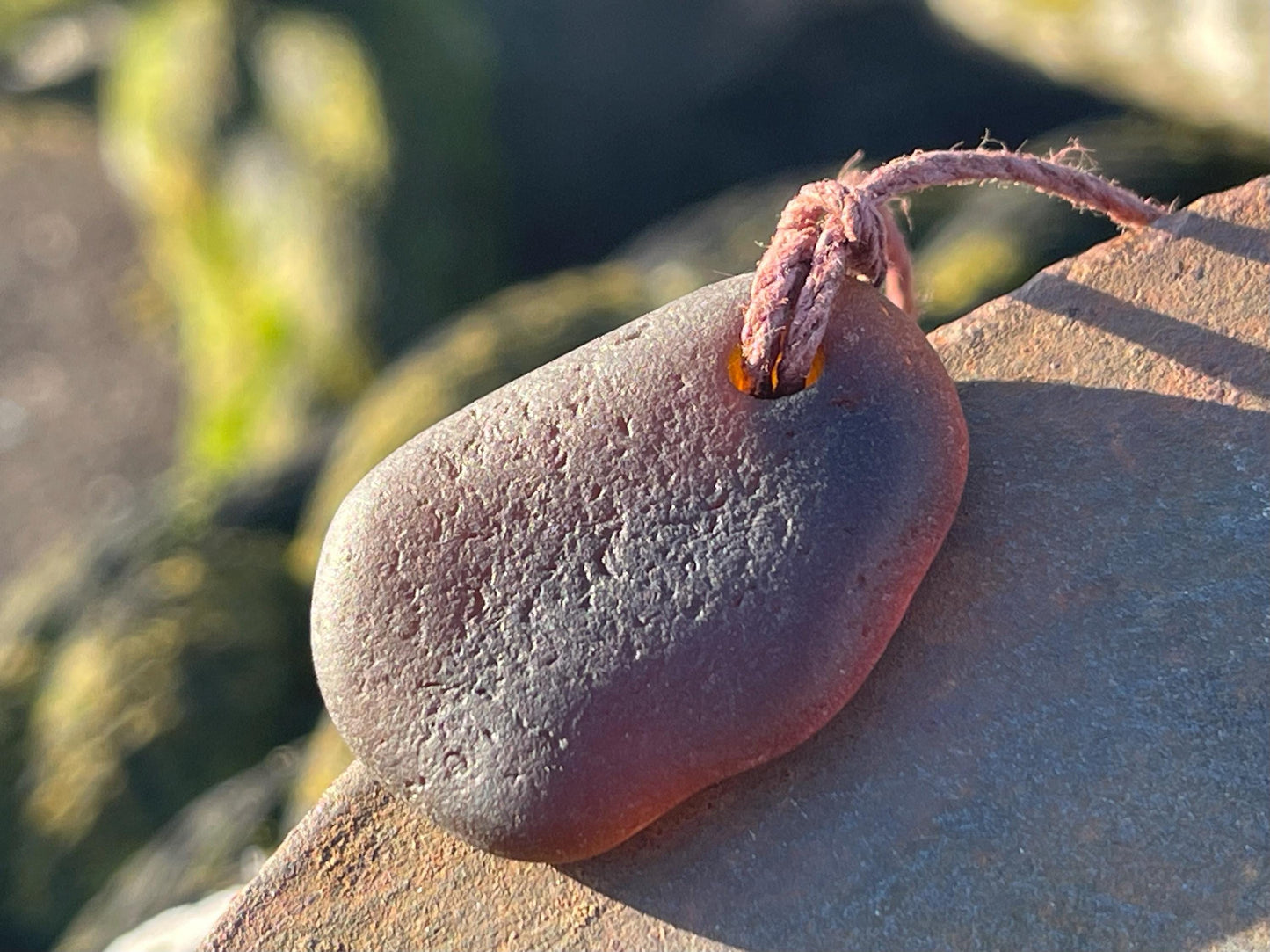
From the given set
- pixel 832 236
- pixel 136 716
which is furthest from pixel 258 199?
pixel 832 236

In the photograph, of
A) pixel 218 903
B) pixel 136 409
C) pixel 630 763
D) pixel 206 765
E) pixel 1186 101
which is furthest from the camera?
pixel 136 409

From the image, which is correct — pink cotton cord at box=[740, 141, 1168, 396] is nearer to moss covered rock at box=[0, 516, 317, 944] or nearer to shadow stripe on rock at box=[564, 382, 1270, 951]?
shadow stripe on rock at box=[564, 382, 1270, 951]

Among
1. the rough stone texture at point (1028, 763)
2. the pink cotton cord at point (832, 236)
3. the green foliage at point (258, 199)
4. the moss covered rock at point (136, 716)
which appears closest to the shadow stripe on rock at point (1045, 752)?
the rough stone texture at point (1028, 763)

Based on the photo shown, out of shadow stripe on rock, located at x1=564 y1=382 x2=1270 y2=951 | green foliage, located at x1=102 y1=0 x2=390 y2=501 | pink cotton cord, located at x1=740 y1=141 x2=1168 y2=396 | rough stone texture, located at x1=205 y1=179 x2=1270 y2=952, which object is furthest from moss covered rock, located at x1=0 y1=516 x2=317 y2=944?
pink cotton cord, located at x1=740 y1=141 x2=1168 y2=396

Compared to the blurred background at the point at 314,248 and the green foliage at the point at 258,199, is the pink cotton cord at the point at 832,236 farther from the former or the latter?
the green foliage at the point at 258,199

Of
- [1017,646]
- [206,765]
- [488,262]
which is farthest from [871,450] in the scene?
[488,262]

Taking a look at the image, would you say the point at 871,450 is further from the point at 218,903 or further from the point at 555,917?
the point at 218,903
